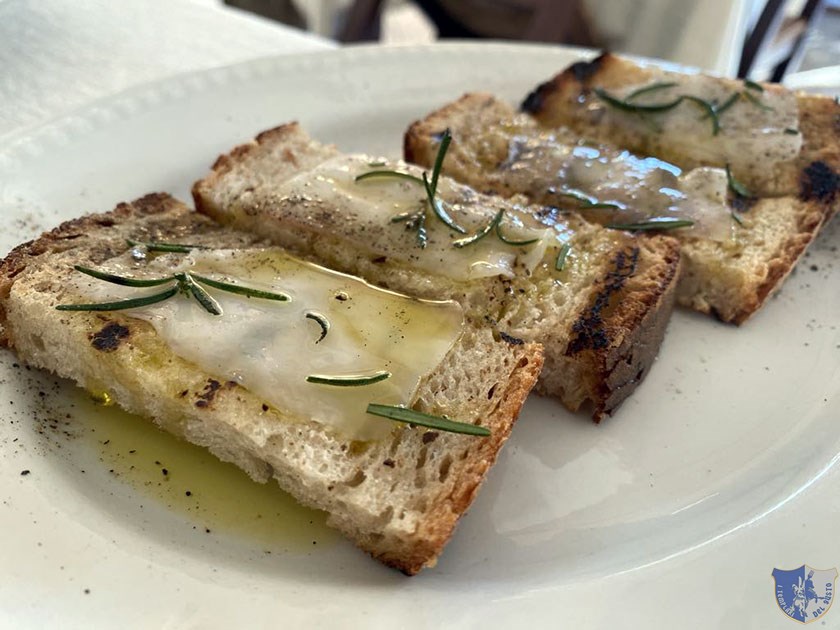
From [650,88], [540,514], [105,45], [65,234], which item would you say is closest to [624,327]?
[540,514]

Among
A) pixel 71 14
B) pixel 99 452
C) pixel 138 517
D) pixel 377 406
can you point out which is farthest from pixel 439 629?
pixel 71 14

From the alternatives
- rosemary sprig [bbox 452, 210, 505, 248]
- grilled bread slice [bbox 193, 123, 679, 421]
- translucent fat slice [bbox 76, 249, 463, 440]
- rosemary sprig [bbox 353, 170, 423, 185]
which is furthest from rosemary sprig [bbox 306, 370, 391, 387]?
rosemary sprig [bbox 353, 170, 423, 185]

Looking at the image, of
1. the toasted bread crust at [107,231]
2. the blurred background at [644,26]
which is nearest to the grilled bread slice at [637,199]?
the toasted bread crust at [107,231]

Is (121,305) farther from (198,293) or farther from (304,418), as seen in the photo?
(304,418)

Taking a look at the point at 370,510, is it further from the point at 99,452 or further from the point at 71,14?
the point at 71,14

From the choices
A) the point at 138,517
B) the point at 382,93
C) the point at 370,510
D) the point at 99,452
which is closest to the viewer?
the point at 370,510

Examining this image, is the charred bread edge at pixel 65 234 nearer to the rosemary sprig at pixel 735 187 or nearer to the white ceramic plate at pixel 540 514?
the white ceramic plate at pixel 540 514
